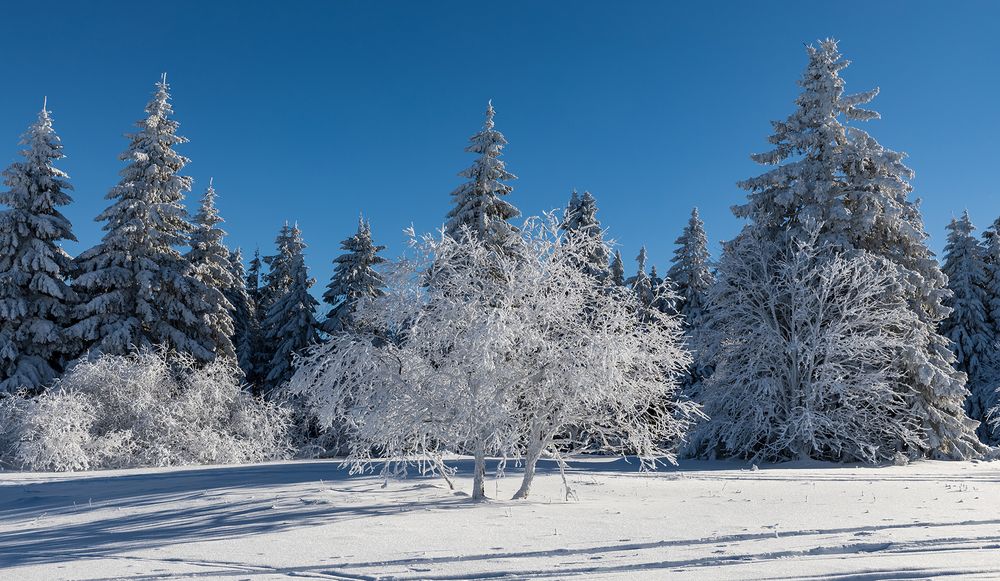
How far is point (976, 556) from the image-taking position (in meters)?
6.44

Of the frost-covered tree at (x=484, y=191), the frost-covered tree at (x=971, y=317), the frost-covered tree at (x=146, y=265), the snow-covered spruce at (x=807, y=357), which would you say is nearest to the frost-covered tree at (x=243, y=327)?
the frost-covered tree at (x=146, y=265)

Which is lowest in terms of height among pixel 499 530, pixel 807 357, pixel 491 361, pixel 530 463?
pixel 499 530

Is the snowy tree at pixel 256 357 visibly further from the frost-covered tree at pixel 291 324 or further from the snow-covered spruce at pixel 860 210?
the snow-covered spruce at pixel 860 210

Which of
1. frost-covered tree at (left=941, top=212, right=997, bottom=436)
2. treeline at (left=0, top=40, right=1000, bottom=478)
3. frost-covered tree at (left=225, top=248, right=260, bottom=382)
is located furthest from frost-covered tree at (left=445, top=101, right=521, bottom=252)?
frost-covered tree at (left=941, top=212, right=997, bottom=436)

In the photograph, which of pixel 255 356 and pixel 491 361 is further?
pixel 255 356

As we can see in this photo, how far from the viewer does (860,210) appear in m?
21.7

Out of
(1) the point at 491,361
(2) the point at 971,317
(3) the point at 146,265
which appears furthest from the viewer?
(2) the point at 971,317

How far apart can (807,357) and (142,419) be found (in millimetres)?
19934

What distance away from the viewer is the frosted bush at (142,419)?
1959cm

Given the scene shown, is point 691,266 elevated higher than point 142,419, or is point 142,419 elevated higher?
point 691,266

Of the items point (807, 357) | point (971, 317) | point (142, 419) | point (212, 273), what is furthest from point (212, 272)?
point (971, 317)

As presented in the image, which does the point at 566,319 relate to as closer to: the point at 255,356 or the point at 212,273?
the point at 212,273

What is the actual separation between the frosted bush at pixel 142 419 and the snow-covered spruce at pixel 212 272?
8.56 ft

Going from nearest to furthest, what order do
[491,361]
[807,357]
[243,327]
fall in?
[491,361], [807,357], [243,327]
